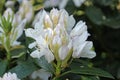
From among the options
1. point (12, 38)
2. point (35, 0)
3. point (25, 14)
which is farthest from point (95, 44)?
point (12, 38)

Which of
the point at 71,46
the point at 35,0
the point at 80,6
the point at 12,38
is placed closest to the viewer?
the point at 71,46

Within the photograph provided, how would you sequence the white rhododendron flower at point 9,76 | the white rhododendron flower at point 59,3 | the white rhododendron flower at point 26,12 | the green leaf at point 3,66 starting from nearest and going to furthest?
the white rhododendron flower at point 9,76
the green leaf at point 3,66
the white rhododendron flower at point 26,12
the white rhododendron flower at point 59,3

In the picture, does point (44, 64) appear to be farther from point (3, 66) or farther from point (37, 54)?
point (3, 66)

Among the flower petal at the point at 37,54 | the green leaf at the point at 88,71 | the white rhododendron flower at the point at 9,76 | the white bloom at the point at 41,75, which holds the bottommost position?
the white bloom at the point at 41,75

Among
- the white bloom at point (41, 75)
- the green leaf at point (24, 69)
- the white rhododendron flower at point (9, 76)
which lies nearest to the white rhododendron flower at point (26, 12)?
the white bloom at point (41, 75)

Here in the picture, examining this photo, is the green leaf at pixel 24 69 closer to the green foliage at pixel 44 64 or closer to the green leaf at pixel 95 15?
the green foliage at pixel 44 64

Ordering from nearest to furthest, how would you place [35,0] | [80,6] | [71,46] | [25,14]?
[71,46]
[25,14]
[35,0]
[80,6]

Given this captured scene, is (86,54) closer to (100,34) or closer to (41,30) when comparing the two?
(41,30)

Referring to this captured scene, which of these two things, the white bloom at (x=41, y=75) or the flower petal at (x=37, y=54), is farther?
the white bloom at (x=41, y=75)
